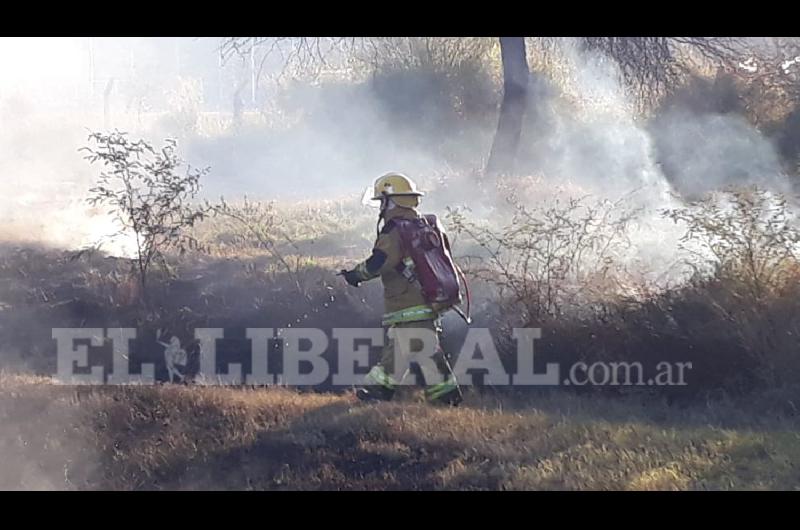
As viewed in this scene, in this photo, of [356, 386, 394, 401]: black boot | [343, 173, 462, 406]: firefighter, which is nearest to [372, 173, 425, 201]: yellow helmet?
[343, 173, 462, 406]: firefighter

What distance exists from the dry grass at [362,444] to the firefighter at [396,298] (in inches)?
9.1

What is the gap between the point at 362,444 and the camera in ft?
18.0

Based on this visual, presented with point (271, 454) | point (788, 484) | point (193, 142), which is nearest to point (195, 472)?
point (271, 454)

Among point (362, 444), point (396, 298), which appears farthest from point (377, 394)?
point (362, 444)

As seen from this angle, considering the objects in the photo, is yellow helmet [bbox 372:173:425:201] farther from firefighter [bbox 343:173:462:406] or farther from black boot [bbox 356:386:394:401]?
black boot [bbox 356:386:394:401]

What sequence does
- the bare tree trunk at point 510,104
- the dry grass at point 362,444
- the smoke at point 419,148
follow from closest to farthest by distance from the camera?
the dry grass at point 362,444, the smoke at point 419,148, the bare tree trunk at point 510,104

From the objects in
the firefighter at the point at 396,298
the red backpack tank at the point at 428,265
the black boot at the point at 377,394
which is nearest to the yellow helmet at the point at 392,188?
the firefighter at the point at 396,298

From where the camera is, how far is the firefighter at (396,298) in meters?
6.09

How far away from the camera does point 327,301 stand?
352 inches

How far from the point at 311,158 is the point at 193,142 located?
6.90 meters

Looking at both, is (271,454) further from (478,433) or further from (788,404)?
(788,404)

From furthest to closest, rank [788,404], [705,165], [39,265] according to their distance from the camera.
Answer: [705,165], [39,265], [788,404]

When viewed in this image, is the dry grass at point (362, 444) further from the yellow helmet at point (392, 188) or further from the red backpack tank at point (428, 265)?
the yellow helmet at point (392, 188)

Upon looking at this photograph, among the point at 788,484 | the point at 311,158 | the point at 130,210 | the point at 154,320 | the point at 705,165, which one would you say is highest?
the point at 311,158
